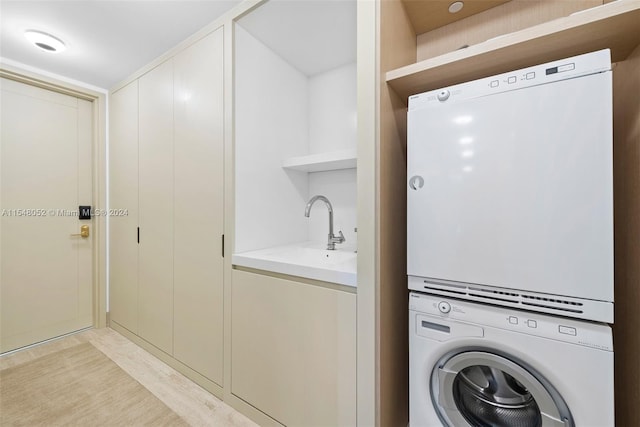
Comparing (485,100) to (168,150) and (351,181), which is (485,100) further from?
(168,150)

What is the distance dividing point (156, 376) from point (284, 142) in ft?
6.18

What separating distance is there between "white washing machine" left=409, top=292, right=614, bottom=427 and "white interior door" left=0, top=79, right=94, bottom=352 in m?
3.05

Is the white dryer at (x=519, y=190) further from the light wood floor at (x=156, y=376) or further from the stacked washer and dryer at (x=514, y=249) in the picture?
the light wood floor at (x=156, y=376)

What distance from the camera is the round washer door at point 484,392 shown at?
3.06 feet

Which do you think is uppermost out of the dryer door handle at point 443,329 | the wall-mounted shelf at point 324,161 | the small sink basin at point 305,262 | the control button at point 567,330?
the wall-mounted shelf at point 324,161

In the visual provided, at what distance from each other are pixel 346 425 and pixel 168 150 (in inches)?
80.0

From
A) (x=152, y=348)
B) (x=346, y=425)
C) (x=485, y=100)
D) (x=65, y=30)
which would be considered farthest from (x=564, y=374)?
(x=65, y=30)

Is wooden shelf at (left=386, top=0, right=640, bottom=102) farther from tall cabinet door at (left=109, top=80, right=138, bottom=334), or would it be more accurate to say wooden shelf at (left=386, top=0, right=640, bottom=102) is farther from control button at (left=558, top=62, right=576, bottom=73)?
tall cabinet door at (left=109, top=80, right=138, bottom=334)

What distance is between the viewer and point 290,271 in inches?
51.1

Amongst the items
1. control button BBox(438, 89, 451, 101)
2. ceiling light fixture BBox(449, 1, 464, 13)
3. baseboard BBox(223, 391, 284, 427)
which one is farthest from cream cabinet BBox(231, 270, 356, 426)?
ceiling light fixture BBox(449, 1, 464, 13)

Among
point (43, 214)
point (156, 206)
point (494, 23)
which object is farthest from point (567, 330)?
point (43, 214)

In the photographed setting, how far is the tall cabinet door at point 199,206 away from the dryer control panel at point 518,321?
3.94 feet

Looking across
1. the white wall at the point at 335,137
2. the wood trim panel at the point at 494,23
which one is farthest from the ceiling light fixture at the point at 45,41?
the wood trim panel at the point at 494,23

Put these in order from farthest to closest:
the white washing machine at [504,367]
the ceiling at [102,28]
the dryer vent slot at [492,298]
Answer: the ceiling at [102,28] → the dryer vent slot at [492,298] → the white washing machine at [504,367]
